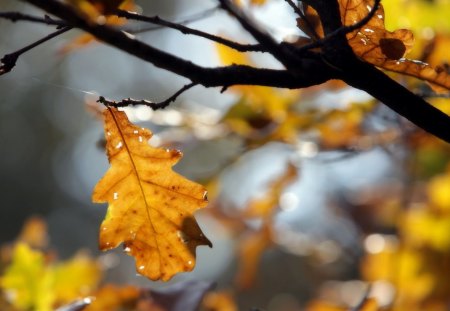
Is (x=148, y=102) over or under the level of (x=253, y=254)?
under

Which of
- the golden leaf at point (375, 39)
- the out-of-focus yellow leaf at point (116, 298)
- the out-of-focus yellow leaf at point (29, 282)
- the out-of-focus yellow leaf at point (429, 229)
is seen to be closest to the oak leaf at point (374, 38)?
the golden leaf at point (375, 39)

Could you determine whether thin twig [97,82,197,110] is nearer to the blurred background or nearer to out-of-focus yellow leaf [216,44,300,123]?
the blurred background

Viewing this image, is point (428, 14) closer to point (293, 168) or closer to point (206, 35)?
point (293, 168)

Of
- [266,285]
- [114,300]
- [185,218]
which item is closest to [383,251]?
[114,300]

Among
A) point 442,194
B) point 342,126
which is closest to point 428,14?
point 342,126

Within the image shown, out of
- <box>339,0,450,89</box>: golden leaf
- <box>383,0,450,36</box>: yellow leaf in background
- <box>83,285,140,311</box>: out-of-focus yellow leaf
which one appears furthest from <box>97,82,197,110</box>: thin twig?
<box>383,0,450,36</box>: yellow leaf in background

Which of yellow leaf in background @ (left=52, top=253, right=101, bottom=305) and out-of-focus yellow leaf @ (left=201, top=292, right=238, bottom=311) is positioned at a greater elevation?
out-of-focus yellow leaf @ (left=201, top=292, right=238, bottom=311)
